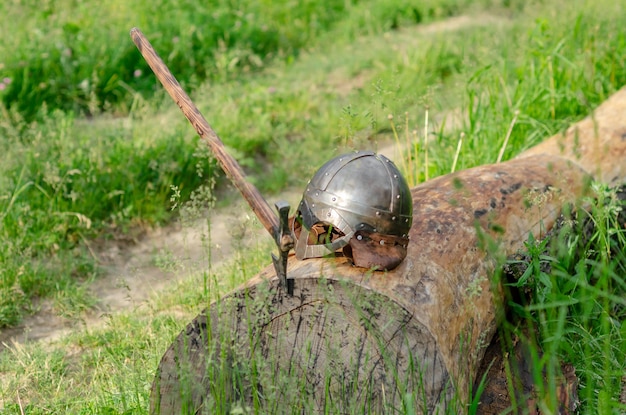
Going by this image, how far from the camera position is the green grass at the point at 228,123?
147 inches

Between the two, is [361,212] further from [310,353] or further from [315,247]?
[310,353]

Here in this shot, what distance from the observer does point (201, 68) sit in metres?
7.84

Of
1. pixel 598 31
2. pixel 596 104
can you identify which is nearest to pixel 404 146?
pixel 596 104

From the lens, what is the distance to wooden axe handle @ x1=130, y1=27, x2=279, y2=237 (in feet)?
9.69

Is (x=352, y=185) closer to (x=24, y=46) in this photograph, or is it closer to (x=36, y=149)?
(x=36, y=149)

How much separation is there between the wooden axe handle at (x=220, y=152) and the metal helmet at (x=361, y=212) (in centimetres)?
18

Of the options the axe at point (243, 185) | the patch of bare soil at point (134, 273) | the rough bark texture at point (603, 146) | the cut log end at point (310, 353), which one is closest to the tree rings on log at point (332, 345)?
the cut log end at point (310, 353)

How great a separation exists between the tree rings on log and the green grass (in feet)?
0.95

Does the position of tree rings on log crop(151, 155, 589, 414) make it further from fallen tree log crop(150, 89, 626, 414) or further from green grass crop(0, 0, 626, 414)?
green grass crop(0, 0, 626, 414)

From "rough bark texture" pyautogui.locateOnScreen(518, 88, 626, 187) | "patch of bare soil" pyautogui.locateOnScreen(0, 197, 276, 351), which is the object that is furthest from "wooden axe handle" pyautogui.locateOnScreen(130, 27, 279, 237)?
"rough bark texture" pyautogui.locateOnScreen(518, 88, 626, 187)

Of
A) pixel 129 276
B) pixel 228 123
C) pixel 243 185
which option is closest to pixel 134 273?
pixel 129 276

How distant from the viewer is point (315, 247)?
3.03 metres

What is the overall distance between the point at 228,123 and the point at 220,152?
11.4ft

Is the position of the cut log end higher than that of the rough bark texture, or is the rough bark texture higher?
the cut log end
